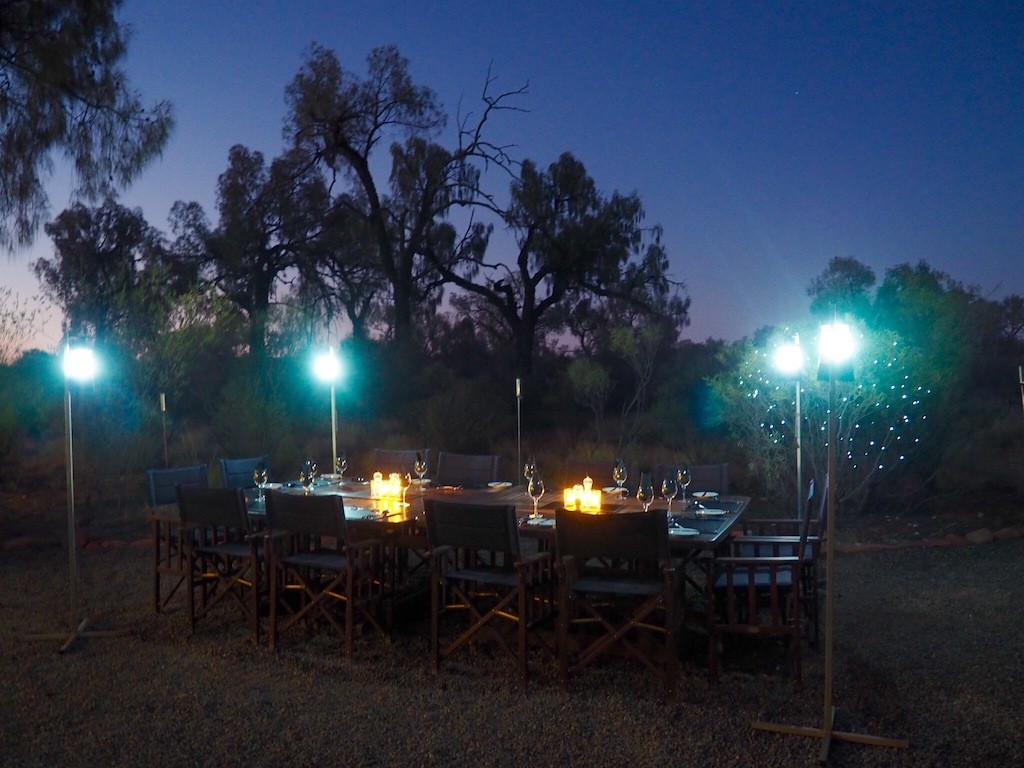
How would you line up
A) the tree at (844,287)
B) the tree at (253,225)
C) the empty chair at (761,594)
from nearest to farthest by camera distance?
the empty chair at (761,594), the tree at (844,287), the tree at (253,225)

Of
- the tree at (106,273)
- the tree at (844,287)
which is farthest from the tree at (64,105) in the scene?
the tree at (844,287)

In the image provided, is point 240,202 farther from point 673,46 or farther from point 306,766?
point 306,766

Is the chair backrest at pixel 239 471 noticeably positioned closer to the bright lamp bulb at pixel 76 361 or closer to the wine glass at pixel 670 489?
the bright lamp bulb at pixel 76 361

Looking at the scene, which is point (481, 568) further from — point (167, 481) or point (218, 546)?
point (167, 481)

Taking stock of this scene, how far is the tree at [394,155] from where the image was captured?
14.4 m

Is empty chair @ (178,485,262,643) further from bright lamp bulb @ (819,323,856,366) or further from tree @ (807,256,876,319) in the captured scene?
tree @ (807,256,876,319)

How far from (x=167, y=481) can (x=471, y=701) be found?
121 inches

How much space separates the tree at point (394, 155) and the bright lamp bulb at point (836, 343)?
38.6 feet

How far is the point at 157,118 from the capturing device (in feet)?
25.7

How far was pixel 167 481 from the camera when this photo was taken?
5.95 metres

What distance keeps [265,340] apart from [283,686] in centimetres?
1081

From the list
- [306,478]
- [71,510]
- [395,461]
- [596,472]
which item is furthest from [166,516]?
[596,472]

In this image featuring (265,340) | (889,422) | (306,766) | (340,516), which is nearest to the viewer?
(306,766)

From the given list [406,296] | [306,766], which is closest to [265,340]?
[406,296]
